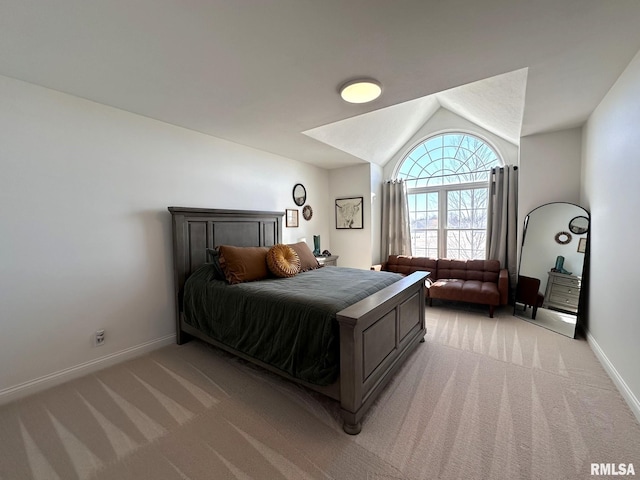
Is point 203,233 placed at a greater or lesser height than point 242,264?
greater

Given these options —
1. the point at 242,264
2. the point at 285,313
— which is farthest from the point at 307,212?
the point at 285,313

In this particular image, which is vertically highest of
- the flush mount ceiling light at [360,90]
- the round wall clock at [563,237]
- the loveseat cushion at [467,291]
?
the flush mount ceiling light at [360,90]

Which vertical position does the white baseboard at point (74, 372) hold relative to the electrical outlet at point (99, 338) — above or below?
below

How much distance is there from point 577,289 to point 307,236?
3.63m

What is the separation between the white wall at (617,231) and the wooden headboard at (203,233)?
138 inches

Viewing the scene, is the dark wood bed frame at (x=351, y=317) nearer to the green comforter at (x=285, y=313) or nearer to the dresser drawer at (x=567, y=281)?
the green comforter at (x=285, y=313)

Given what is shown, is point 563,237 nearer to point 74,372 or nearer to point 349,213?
point 349,213

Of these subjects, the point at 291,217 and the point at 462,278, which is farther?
the point at 291,217

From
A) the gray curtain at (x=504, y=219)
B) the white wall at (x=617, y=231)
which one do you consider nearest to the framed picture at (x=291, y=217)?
the gray curtain at (x=504, y=219)

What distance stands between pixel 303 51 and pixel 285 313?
70.2 inches

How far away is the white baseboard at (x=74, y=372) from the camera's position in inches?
77.6

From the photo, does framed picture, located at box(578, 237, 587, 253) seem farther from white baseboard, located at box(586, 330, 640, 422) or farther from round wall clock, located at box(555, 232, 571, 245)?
white baseboard, located at box(586, 330, 640, 422)

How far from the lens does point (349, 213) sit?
5012mm

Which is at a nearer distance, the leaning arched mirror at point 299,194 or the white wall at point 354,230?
the leaning arched mirror at point 299,194
